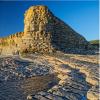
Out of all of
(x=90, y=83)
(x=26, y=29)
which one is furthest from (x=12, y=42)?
(x=90, y=83)

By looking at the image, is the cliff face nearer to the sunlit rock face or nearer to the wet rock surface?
the sunlit rock face

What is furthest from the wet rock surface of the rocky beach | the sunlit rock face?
the sunlit rock face

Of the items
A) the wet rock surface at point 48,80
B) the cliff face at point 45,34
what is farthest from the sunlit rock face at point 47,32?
the wet rock surface at point 48,80

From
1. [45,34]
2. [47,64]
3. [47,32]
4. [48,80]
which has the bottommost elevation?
[48,80]

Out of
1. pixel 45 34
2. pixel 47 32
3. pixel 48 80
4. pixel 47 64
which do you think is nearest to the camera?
pixel 48 80

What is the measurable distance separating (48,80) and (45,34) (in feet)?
71.2

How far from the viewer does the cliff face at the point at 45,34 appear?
152 feet

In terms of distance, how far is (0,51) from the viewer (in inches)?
3022

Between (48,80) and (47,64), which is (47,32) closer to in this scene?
(47,64)

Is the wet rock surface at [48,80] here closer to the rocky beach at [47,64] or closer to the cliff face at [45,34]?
the rocky beach at [47,64]

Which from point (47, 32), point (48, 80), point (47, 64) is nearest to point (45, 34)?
point (47, 32)

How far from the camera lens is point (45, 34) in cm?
4675

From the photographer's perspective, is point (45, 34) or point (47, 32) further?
point (47, 32)

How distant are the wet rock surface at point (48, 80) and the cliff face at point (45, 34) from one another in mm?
6969
